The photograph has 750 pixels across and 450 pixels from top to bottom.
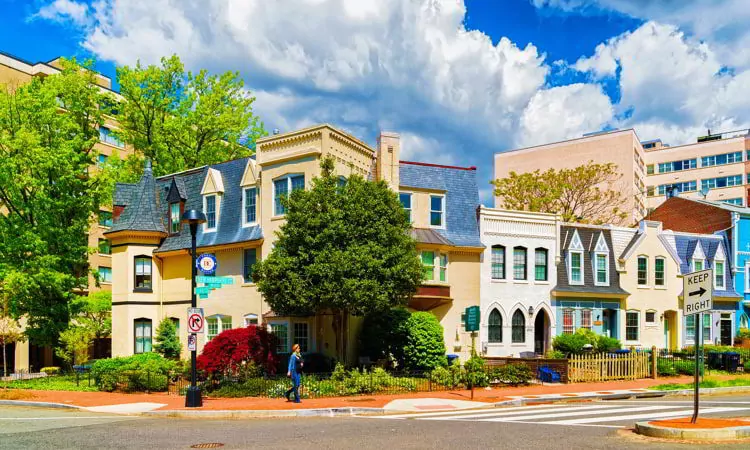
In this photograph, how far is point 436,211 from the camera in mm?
35625

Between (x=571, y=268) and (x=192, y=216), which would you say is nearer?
(x=192, y=216)

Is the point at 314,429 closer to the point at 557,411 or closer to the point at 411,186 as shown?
the point at 557,411

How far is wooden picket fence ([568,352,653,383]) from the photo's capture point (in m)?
28.9

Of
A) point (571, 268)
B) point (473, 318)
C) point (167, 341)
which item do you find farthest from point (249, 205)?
point (571, 268)

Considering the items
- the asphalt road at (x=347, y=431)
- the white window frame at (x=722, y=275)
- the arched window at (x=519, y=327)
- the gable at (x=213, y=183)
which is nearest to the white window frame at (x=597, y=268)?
the arched window at (x=519, y=327)

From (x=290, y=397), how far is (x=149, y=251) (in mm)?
15750

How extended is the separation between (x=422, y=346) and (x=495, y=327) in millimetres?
7670

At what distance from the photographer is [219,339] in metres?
26.9

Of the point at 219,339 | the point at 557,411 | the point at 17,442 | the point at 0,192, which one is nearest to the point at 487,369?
the point at 557,411

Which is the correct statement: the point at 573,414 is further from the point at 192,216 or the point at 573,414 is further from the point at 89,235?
the point at 89,235

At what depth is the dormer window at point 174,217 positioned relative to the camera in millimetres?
35719

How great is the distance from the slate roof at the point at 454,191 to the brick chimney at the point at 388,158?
2.89 ft

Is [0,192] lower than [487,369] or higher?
higher

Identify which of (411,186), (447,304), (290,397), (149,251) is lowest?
(290,397)
